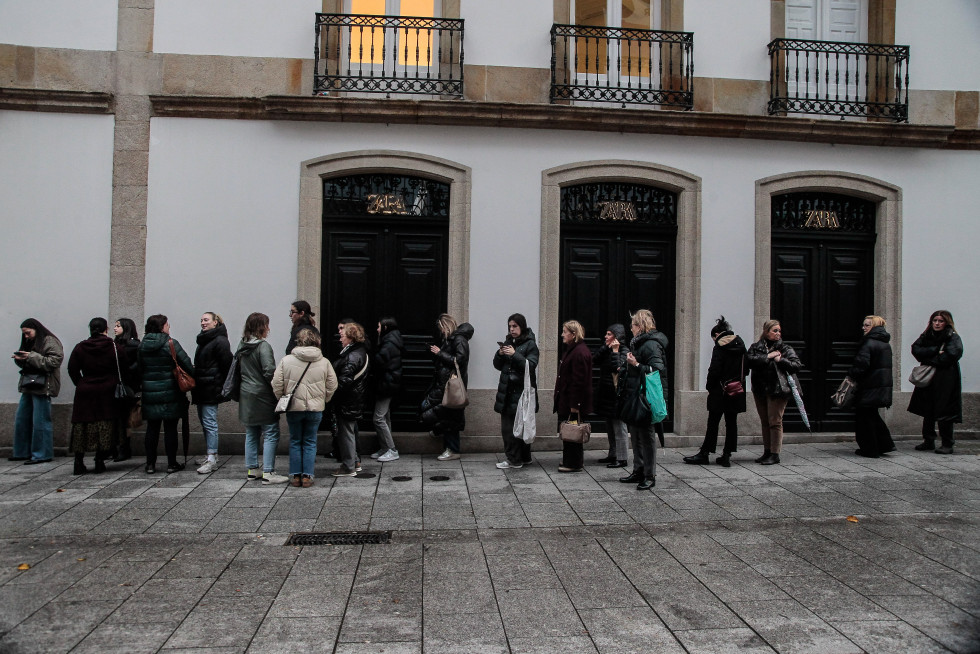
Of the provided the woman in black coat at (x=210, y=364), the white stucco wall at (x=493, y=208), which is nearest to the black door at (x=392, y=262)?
the white stucco wall at (x=493, y=208)

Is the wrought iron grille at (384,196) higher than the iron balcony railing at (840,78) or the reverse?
the reverse

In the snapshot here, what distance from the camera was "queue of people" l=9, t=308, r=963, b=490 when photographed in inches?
303

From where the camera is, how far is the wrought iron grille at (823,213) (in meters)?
10.6

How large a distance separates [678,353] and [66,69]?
8.83 metres

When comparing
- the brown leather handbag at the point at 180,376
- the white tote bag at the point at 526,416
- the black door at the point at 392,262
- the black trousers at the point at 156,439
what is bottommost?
the black trousers at the point at 156,439

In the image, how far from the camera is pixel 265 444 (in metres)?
7.84

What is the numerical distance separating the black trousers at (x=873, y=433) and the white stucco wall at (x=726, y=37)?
4792 mm

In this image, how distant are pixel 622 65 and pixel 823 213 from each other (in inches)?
142

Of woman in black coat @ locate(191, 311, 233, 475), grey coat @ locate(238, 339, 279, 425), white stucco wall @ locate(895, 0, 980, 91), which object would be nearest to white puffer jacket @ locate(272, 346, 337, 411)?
grey coat @ locate(238, 339, 279, 425)

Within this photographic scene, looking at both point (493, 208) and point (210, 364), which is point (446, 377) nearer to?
point (493, 208)

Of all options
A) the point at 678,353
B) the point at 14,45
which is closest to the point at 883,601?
the point at 678,353

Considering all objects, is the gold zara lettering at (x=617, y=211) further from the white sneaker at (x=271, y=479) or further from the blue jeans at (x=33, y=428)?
the blue jeans at (x=33, y=428)

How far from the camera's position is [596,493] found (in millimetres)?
7457

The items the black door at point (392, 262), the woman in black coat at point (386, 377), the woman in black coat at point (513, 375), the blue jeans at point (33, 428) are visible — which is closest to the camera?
the woman in black coat at point (513, 375)
